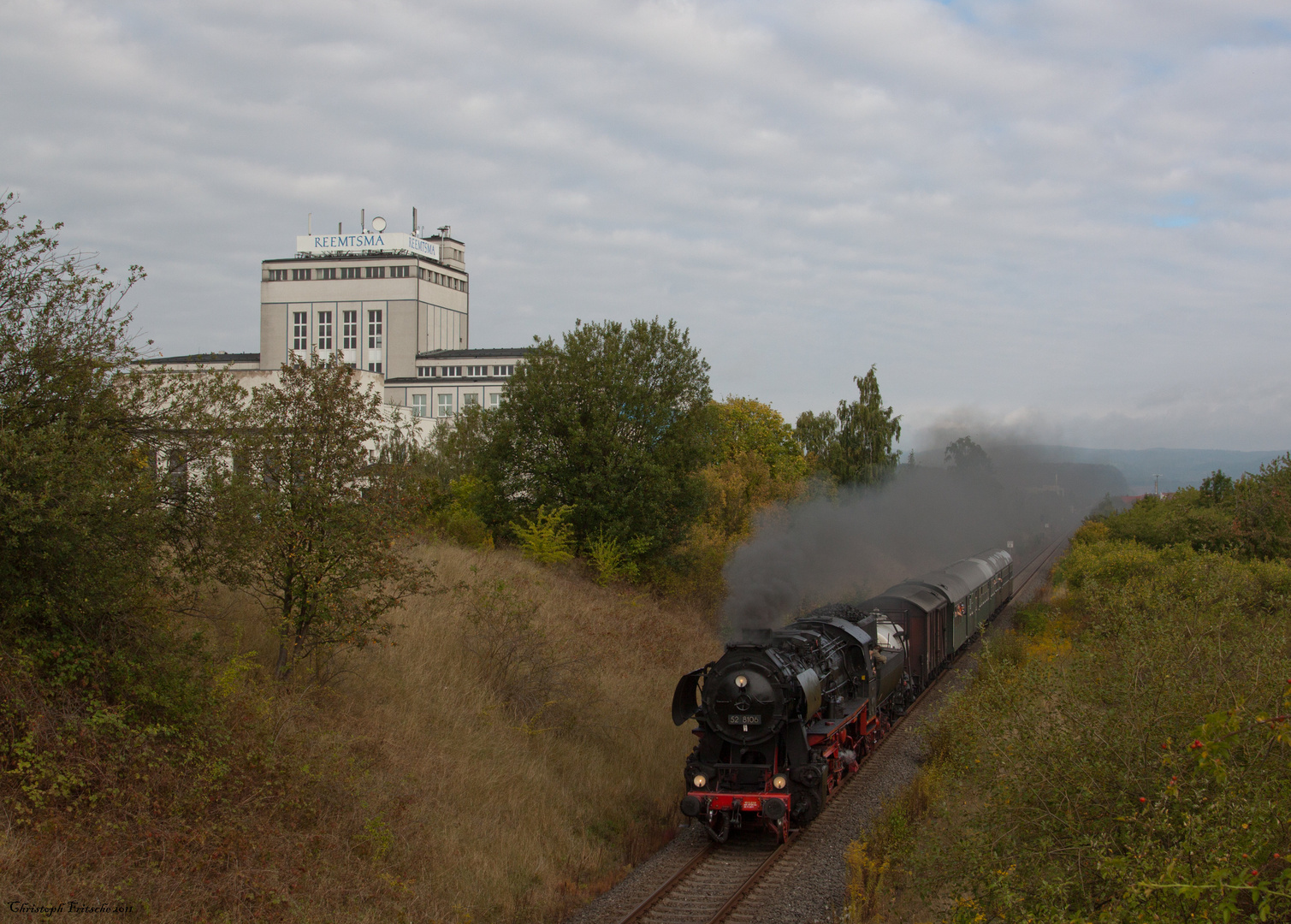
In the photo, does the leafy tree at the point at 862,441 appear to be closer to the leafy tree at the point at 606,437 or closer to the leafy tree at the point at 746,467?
the leafy tree at the point at 746,467

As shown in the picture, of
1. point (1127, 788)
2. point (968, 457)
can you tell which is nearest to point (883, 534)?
point (968, 457)

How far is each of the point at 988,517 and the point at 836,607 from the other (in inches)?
1698

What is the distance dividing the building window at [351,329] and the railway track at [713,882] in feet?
228

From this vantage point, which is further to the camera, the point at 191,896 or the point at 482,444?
the point at 482,444

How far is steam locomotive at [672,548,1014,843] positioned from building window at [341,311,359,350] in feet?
216

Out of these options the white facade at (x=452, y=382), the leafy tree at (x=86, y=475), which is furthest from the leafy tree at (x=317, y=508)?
the white facade at (x=452, y=382)

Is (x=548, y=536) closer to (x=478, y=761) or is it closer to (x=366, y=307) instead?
(x=478, y=761)

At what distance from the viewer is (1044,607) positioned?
34031 mm

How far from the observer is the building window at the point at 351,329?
3034 inches

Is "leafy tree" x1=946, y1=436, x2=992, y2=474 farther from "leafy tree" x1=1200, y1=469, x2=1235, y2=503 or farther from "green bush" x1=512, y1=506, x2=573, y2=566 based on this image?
"green bush" x1=512, y1=506, x2=573, y2=566

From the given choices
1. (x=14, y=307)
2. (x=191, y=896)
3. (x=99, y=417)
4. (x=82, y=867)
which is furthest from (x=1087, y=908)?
(x=14, y=307)

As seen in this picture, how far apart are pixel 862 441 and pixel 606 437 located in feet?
67.3

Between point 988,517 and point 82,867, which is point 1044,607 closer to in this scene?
point 988,517

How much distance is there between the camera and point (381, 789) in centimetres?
1265
